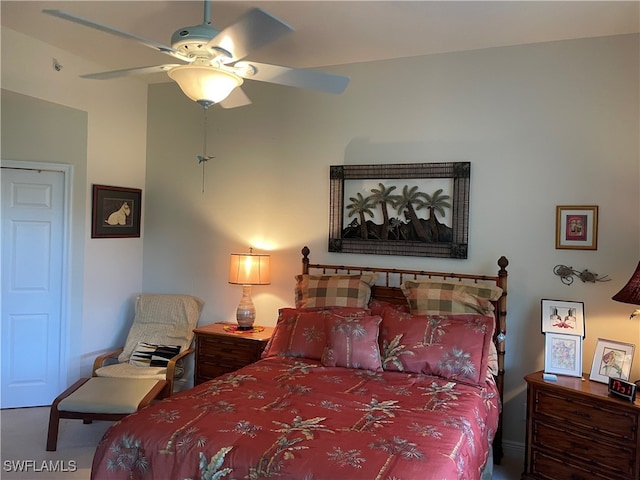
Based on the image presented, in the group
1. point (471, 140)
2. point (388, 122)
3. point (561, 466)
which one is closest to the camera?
point (561, 466)

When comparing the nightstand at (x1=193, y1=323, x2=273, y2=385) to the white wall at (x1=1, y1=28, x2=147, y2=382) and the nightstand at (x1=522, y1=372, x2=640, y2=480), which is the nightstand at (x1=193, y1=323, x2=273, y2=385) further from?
the nightstand at (x1=522, y1=372, x2=640, y2=480)

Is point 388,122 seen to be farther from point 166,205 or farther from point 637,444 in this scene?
point 637,444

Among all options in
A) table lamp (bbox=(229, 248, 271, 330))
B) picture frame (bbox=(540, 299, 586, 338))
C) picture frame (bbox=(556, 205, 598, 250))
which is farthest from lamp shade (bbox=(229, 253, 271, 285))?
picture frame (bbox=(556, 205, 598, 250))

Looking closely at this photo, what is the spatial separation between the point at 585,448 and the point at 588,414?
0.19 m

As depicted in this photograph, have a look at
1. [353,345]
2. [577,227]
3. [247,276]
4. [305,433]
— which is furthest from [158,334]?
[577,227]

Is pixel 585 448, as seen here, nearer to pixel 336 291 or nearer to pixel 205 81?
pixel 336 291

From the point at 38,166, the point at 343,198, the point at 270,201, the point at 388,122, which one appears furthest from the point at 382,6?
the point at 38,166

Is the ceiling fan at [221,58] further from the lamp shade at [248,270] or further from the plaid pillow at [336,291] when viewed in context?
the lamp shade at [248,270]

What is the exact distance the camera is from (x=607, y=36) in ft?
10.2

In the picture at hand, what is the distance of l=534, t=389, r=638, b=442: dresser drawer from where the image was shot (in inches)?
100

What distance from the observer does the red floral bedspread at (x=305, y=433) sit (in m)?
→ 1.76

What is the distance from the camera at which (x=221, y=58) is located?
2.18 m

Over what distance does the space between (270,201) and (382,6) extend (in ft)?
6.10

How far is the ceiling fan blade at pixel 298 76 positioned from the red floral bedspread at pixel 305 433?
1.55 metres
